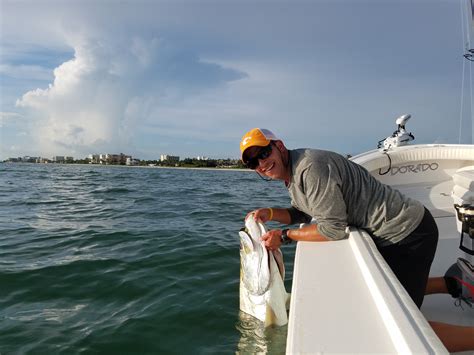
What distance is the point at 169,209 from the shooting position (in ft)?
30.9

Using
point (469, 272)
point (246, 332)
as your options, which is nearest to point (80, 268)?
point (246, 332)

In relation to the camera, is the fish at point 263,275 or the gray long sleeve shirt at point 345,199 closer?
the gray long sleeve shirt at point 345,199

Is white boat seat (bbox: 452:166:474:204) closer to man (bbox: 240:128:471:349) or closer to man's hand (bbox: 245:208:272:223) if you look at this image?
man (bbox: 240:128:471:349)

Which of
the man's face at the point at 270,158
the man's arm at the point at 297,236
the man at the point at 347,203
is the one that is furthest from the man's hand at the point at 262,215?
the man's face at the point at 270,158

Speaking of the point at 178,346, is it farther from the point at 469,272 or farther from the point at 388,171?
the point at 388,171

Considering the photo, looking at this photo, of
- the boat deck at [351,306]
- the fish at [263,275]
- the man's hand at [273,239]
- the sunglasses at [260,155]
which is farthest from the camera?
the fish at [263,275]

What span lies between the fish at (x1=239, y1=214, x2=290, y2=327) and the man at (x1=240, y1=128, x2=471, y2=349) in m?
0.44

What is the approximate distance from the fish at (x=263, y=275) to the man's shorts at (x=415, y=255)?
825mm

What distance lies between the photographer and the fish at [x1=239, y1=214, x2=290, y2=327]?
2.69 meters

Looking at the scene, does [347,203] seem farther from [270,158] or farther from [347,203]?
[270,158]

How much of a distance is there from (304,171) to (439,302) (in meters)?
2.04

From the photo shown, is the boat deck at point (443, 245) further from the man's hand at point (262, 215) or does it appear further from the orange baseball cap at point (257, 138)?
the orange baseball cap at point (257, 138)

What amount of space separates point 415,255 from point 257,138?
51.2 inches

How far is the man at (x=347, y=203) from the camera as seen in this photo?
2.04m
